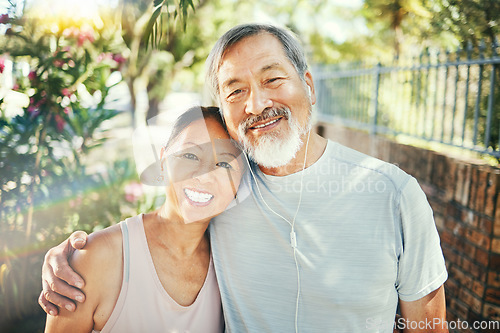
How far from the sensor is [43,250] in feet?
11.9

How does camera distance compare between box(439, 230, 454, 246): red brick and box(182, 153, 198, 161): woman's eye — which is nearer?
box(182, 153, 198, 161): woman's eye

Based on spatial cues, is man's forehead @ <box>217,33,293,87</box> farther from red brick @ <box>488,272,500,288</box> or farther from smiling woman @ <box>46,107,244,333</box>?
red brick @ <box>488,272,500,288</box>

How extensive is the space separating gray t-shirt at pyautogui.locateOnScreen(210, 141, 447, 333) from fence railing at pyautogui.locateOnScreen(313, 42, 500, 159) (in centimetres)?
158

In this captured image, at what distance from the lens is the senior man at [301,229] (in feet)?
6.23

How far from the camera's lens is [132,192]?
4.30m

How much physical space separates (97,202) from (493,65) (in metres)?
3.76

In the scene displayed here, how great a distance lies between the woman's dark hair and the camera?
204 centimetres

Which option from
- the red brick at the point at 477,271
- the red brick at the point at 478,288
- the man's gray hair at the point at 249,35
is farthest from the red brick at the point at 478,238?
the man's gray hair at the point at 249,35

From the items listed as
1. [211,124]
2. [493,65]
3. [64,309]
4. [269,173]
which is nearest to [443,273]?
[269,173]

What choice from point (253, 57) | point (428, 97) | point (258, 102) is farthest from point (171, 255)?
point (428, 97)

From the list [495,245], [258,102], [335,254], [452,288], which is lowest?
[452,288]

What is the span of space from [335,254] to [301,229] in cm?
20

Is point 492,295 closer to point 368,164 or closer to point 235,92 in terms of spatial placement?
point 368,164

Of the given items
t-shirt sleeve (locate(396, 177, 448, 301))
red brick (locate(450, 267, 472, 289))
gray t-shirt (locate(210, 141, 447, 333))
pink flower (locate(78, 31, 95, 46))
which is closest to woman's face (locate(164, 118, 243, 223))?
gray t-shirt (locate(210, 141, 447, 333))
